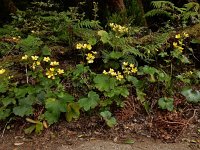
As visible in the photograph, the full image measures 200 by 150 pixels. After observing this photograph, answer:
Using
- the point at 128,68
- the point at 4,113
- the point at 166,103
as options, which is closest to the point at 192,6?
the point at 128,68

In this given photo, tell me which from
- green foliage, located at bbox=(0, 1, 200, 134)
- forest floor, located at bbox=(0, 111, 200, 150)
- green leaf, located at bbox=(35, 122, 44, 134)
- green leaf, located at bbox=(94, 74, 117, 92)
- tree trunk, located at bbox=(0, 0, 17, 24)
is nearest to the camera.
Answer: forest floor, located at bbox=(0, 111, 200, 150)

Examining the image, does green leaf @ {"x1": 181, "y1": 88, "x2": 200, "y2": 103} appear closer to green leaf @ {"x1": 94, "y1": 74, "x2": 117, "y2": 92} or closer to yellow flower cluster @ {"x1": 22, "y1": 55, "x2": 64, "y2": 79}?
green leaf @ {"x1": 94, "y1": 74, "x2": 117, "y2": 92}

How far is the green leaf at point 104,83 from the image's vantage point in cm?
411

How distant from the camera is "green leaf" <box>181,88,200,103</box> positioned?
432 cm

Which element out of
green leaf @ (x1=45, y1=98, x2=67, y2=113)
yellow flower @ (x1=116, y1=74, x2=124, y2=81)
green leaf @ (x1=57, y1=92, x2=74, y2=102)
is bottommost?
green leaf @ (x1=45, y1=98, x2=67, y2=113)

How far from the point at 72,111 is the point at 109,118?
0.42 m

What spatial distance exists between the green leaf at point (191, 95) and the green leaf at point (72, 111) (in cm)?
131

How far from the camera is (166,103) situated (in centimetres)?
417

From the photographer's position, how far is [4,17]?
25.9 ft

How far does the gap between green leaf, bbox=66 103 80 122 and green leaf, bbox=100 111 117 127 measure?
270 mm

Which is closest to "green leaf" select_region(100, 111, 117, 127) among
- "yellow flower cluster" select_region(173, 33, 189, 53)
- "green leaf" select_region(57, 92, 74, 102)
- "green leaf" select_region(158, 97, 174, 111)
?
"green leaf" select_region(57, 92, 74, 102)

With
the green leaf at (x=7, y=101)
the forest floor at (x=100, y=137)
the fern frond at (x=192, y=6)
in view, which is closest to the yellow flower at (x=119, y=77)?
the forest floor at (x=100, y=137)

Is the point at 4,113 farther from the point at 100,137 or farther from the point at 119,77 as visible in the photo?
the point at 119,77

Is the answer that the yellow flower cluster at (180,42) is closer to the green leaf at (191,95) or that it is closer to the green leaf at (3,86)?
the green leaf at (191,95)
